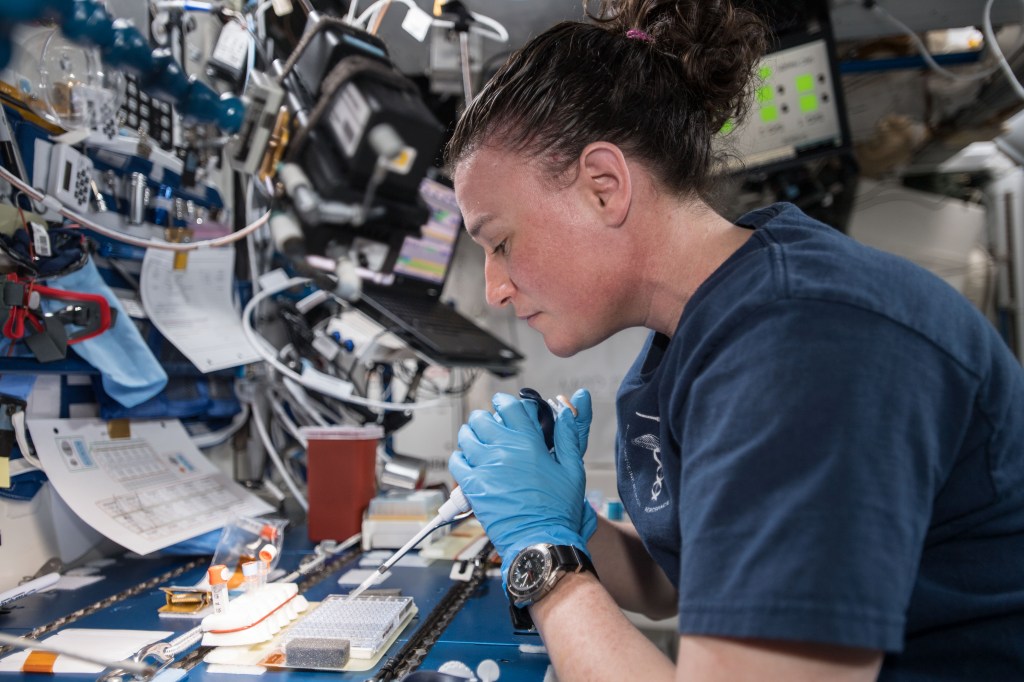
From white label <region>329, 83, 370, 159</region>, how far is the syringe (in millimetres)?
729

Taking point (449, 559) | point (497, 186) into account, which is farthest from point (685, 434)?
point (449, 559)

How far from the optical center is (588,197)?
0.87m

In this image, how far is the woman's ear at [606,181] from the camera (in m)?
0.84

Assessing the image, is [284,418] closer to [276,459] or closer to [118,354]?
[276,459]

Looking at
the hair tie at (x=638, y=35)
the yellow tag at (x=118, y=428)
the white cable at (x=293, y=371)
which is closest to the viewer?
the hair tie at (x=638, y=35)

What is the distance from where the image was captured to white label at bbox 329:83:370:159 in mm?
1438

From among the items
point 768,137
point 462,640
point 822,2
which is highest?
point 822,2

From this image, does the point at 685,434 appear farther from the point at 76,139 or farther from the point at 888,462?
the point at 76,139

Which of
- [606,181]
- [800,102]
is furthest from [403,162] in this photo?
[800,102]

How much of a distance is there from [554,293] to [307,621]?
60 cm

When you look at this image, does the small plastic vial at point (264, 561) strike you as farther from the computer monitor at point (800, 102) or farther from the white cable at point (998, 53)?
the white cable at point (998, 53)

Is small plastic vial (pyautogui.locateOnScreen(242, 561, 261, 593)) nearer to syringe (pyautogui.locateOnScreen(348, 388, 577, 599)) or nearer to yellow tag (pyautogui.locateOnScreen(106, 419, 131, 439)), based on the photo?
syringe (pyautogui.locateOnScreen(348, 388, 577, 599))

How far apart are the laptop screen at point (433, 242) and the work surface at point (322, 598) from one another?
104 cm

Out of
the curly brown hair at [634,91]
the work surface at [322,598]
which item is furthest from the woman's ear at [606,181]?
the work surface at [322,598]
